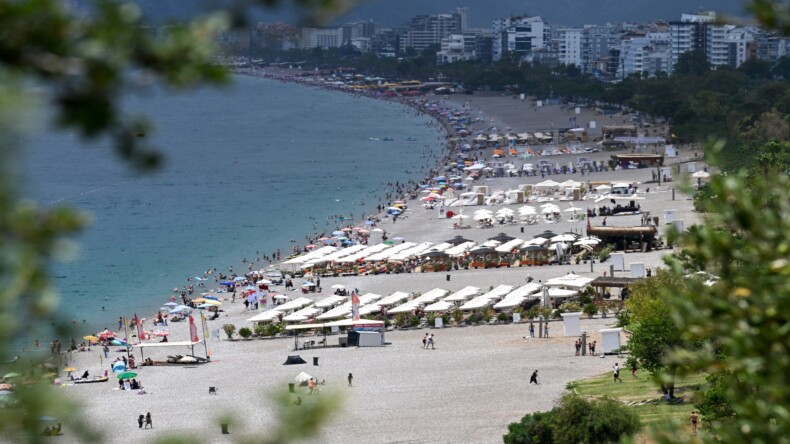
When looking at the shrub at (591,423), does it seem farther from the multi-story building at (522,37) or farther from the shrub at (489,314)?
the multi-story building at (522,37)

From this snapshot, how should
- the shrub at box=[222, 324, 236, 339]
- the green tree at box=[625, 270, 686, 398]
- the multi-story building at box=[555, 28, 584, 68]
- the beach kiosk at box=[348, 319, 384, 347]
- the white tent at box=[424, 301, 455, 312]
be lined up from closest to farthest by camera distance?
the green tree at box=[625, 270, 686, 398] < the beach kiosk at box=[348, 319, 384, 347] < the shrub at box=[222, 324, 236, 339] < the white tent at box=[424, 301, 455, 312] < the multi-story building at box=[555, 28, 584, 68]

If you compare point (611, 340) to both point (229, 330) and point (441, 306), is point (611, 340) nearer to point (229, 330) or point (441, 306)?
point (441, 306)

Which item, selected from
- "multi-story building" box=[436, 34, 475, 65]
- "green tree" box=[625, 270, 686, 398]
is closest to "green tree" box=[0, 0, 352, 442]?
"green tree" box=[625, 270, 686, 398]

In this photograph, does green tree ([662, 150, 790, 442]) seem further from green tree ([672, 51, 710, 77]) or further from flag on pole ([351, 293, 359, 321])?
green tree ([672, 51, 710, 77])

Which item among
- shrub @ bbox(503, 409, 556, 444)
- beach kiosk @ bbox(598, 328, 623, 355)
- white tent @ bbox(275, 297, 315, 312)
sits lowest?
white tent @ bbox(275, 297, 315, 312)

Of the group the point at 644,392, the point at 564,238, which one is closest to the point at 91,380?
the point at 644,392

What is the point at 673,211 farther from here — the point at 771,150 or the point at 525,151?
the point at 525,151

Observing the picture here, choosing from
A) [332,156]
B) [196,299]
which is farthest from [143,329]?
[332,156]
